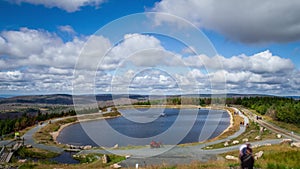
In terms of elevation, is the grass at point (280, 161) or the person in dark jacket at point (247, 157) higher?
the person in dark jacket at point (247, 157)

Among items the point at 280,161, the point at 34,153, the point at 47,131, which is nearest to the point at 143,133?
the point at 47,131

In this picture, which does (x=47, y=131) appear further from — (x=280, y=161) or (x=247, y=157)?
(x=247, y=157)

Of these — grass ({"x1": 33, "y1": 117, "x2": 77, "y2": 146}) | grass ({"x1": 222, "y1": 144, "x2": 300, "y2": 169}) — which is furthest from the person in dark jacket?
grass ({"x1": 33, "y1": 117, "x2": 77, "y2": 146})

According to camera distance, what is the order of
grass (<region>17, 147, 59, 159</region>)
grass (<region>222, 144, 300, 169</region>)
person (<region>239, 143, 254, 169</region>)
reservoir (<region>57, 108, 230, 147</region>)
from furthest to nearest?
reservoir (<region>57, 108, 230, 147</region>)
grass (<region>17, 147, 59, 159</region>)
grass (<region>222, 144, 300, 169</region>)
person (<region>239, 143, 254, 169</region>)

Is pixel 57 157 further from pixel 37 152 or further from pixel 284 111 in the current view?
pixel 284 111

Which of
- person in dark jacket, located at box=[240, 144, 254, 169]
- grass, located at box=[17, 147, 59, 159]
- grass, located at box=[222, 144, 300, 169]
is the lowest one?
grass, located at box=[17, 147, 59, 159]

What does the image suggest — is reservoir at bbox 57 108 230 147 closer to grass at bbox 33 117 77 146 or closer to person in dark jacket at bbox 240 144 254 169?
grass at bbox 33 117 77 146

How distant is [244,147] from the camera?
39.3ft

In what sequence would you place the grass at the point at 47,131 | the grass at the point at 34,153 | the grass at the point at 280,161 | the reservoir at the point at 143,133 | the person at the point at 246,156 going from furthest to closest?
the grass at the point at 47,131, the reservoir at the point at 143,133, the grass at the point at 34,153, the grass at the point at 280,161, the person at the point at 246,156

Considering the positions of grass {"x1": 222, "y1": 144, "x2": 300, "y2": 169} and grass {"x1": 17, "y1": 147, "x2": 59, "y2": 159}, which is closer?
grass {"x1": 222, "y1": 144, "x2": 300, "y2": 169}

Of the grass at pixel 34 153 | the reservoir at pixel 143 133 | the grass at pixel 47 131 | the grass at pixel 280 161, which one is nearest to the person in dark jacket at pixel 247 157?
the grass at pixel 280 161

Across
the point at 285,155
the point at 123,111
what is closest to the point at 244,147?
the point at 285,155

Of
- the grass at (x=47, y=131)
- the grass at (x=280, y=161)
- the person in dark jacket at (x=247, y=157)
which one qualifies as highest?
the person in dark jacket at (x=247, y=157)

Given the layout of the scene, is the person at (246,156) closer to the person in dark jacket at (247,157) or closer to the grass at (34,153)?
the person in dark jacket at (247,157)
